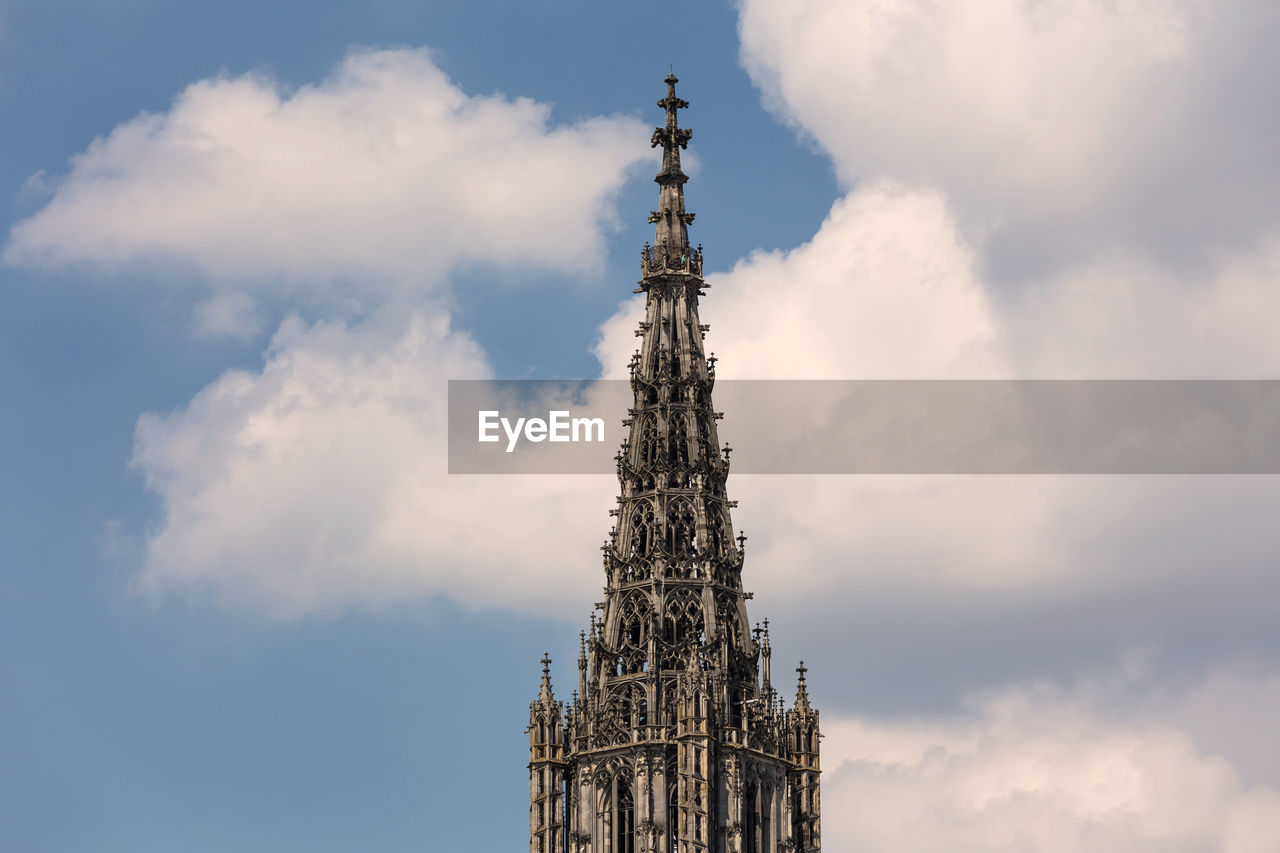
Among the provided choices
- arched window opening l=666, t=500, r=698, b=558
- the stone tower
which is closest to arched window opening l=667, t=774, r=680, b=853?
the stone tower

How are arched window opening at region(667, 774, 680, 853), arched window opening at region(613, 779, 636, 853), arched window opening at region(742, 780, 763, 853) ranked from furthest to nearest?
arched window opening at region(742, 780, 763, 853)
arched window opening at region(613, 779, 636, 853)
arched window opening at region(667, 774, 680, 853)

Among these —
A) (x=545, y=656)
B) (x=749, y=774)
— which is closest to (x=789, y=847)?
(x=749, y=774)

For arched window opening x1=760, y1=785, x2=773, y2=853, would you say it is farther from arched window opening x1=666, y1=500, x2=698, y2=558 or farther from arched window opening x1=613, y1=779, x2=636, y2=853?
arched window opening x1=666, y1=500, x2=698, y2=558

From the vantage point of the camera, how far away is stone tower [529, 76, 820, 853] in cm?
18888

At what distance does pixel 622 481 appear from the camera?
7864 inches

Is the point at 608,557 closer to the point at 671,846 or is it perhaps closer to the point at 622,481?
the point at 622,481

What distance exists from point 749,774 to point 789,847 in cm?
502

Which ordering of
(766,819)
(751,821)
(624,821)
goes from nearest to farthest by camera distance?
(624,821) → (751,821) → (766,819)

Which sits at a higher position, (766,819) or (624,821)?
(766,819)

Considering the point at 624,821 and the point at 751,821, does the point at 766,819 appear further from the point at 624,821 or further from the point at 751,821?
the point at 624,821

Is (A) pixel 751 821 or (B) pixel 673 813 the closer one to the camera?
(B) pixel 673 813

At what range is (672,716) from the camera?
190500mm

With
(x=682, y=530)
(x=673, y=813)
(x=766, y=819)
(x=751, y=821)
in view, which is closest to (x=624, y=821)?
(x=673, y=813)

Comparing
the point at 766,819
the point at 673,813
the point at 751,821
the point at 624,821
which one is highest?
the point at 766,819
